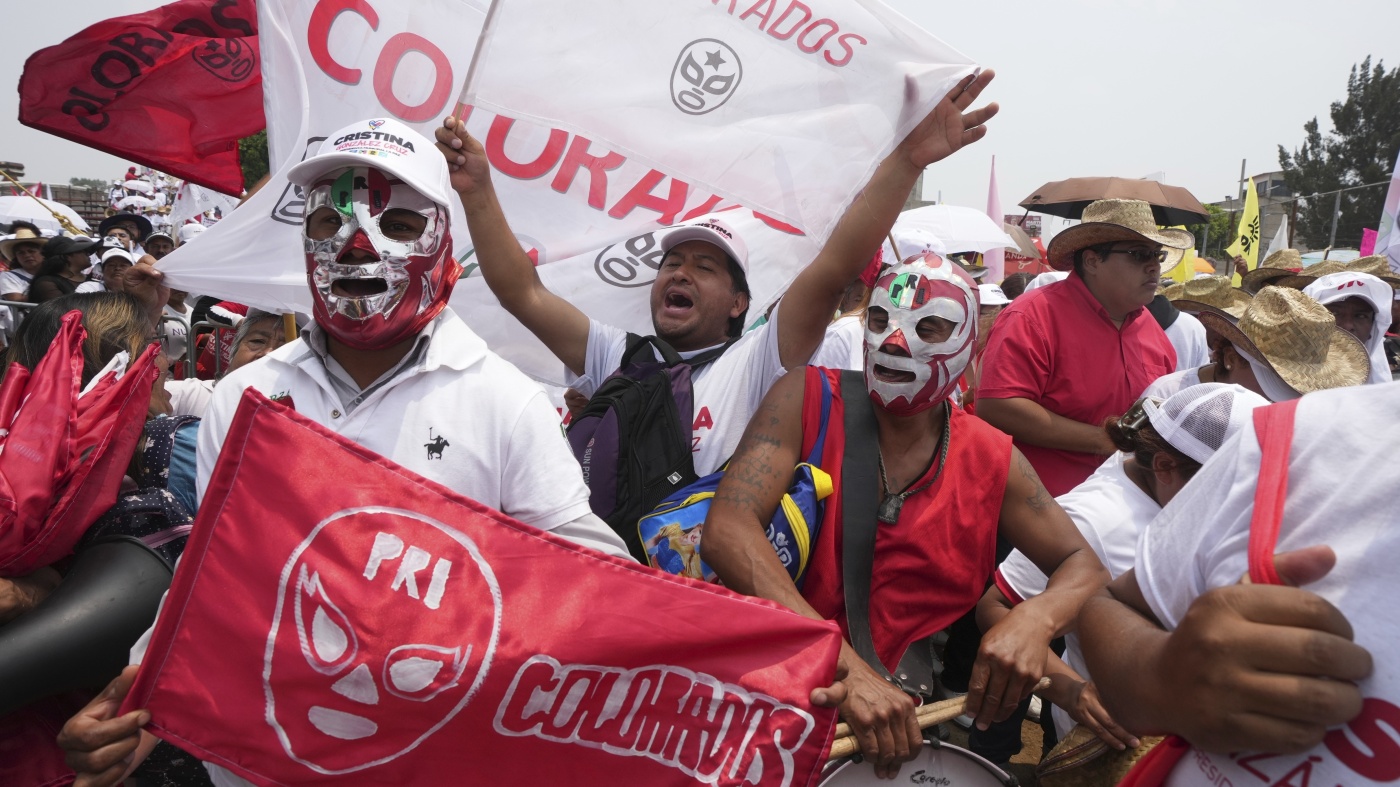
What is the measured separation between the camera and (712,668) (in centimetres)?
199

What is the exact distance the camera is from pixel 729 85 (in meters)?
3.36

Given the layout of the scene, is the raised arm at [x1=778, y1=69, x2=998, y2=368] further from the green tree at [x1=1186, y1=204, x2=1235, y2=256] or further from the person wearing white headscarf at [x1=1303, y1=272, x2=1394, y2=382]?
the green tree at [x1=1186, y1=204, x2=1235, y2=256]

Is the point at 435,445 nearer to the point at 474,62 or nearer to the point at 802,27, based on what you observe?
the point at 474,62

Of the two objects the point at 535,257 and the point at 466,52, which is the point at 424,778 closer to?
the point at 535,257

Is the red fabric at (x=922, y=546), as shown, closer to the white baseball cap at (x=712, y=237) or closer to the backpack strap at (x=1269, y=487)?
the white baseball cap at (x=712, y=237)

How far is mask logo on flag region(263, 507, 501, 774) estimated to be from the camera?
1892 mm

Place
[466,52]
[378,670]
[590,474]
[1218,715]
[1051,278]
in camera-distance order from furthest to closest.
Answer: [1051,278], [466,52], [590,474], [378,670], [1218,715]

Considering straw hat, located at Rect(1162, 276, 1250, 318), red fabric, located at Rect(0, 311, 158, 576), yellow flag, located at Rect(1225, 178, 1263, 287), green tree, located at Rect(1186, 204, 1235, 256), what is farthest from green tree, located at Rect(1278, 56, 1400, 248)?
red fabric, located at Rect(0, 311, 158, 576)

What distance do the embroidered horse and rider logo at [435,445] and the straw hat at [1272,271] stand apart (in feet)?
21.9

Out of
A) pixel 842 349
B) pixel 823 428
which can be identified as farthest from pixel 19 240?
pixel 823 428

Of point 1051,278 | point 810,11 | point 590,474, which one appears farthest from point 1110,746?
point 1051,278

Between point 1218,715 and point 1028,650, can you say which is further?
point 1028,650

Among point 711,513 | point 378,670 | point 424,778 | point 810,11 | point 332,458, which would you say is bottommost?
point 424,778

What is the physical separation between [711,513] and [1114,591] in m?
1.26
